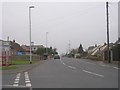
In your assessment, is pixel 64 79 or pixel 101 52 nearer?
pixel 64 79

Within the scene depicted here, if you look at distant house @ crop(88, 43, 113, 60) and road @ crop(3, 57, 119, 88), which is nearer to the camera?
road @ crop(3, 57, 119, 88)

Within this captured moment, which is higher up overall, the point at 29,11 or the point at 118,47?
the point at 29,11

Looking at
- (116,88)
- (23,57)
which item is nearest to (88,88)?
(116,88)

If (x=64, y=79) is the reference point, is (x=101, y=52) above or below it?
below

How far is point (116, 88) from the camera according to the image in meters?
12.1

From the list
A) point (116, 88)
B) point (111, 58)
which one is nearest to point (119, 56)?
point (111, 58)

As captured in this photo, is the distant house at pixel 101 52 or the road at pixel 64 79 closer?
the road at pixel 64 79

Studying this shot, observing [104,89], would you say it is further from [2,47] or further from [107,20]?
[107,20]

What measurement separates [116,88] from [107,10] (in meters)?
40.2

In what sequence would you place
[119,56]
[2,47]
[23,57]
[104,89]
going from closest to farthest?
[104,89], [2,47], [119,56], [23,57]

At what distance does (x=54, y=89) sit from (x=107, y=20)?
4048 centimetres

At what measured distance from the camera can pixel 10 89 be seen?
1227 centimetres

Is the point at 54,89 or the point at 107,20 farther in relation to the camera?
the point at 107,20

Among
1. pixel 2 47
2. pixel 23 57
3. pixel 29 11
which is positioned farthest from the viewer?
pixel 23 57
